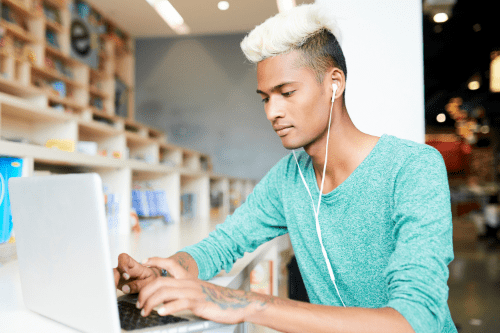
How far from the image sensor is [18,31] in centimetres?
374

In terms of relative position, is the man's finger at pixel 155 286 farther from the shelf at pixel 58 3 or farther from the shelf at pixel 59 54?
the shelf at pixel 58 3

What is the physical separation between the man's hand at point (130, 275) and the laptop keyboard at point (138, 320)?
95mm

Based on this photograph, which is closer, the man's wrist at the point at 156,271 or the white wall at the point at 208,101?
the man's wrist at the point at 156,271

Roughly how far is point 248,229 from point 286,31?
501 mm

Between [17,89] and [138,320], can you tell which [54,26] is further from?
[138,320]

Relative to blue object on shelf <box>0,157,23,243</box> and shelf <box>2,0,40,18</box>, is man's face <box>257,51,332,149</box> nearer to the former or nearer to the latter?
blue object on shelf <box>0,157,23,243</box>

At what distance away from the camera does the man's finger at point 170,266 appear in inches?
30.1

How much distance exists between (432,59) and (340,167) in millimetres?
2608

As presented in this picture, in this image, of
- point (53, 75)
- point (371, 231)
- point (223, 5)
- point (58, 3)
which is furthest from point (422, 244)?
point (58, 3)

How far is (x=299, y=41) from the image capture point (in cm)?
82

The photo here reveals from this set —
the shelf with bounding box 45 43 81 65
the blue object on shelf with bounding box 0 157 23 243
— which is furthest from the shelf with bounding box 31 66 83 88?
the blue object on shelf with bounding box 0 157 23 243

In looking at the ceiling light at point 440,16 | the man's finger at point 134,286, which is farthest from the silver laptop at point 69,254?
the ceiling light at point 440,16

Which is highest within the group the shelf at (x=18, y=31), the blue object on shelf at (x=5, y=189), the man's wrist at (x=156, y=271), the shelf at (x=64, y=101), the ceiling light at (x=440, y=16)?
the shelf at (x=18, y=31)

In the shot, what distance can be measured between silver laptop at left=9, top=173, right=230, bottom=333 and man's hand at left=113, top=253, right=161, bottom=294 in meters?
0.15
